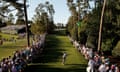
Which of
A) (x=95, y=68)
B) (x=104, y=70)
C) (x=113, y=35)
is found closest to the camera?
(x=104, y=70)

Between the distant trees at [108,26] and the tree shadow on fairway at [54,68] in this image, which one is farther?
the distant trees at [108,26]

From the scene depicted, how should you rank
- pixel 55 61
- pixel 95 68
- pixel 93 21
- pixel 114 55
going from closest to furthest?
pixel 95 68 → pixel 55 61 → pixel 114 55 → pixel 93 21

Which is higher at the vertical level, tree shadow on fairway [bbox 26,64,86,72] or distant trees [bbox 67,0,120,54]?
distant trees [bbox 67,0,120,54]

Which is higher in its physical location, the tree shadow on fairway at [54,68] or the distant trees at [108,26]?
the distant trees at [108,26]

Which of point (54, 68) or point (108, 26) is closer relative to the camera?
point (54, 68)

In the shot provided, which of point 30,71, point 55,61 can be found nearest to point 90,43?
point 55,61

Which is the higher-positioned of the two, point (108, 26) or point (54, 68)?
point (108, 26)

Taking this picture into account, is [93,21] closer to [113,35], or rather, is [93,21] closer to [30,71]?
[113,35]

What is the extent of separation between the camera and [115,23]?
5034 cm

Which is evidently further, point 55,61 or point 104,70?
point 55,61

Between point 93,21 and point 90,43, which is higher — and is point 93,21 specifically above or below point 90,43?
above

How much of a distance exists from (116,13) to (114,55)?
670 cm

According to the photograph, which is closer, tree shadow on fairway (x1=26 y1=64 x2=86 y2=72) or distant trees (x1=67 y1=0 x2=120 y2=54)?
tree shadow on fairway (x1=26 y1=64 x2=86 y2=72)

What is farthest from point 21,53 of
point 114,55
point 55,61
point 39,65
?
point 114,55
